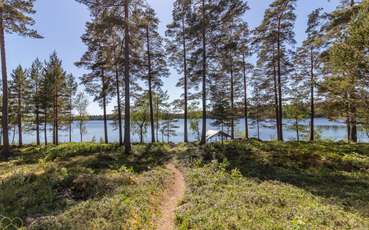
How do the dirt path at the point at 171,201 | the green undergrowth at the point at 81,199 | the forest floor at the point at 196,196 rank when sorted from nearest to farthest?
the green undergrowth at the point at 81,199, the forest floor at the point at 196,196, the dirt path at the point at 171,201

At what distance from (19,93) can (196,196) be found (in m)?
33.9

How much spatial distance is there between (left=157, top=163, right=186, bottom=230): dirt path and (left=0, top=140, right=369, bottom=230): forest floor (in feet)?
0.09

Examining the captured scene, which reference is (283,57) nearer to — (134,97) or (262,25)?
(262,25)

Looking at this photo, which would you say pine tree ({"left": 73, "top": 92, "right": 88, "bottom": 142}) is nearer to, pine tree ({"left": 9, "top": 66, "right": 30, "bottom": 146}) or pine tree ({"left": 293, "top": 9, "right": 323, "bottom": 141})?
pine tree ({"left": 9, "top": 66, "right": 30, "bottom": 146})

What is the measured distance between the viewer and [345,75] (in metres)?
10.0


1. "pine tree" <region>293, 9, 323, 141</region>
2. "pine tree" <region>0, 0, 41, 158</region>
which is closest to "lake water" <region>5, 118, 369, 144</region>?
"pine tree" <region>293, 9, 323, 141</region>

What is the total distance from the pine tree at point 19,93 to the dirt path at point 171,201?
99.9 ft

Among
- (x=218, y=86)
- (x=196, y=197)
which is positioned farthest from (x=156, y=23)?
(x=196, y=197)

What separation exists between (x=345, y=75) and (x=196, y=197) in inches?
339

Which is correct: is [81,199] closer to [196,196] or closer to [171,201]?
[171,201]

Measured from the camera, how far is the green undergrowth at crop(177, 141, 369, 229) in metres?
5.44

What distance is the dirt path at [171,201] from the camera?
582cm

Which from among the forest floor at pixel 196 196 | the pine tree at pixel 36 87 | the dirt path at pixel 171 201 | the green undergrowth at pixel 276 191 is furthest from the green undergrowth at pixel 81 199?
the pine tree at pixel 36 87

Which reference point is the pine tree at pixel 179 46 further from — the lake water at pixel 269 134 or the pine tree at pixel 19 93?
the pine tree at pixel 19 93
